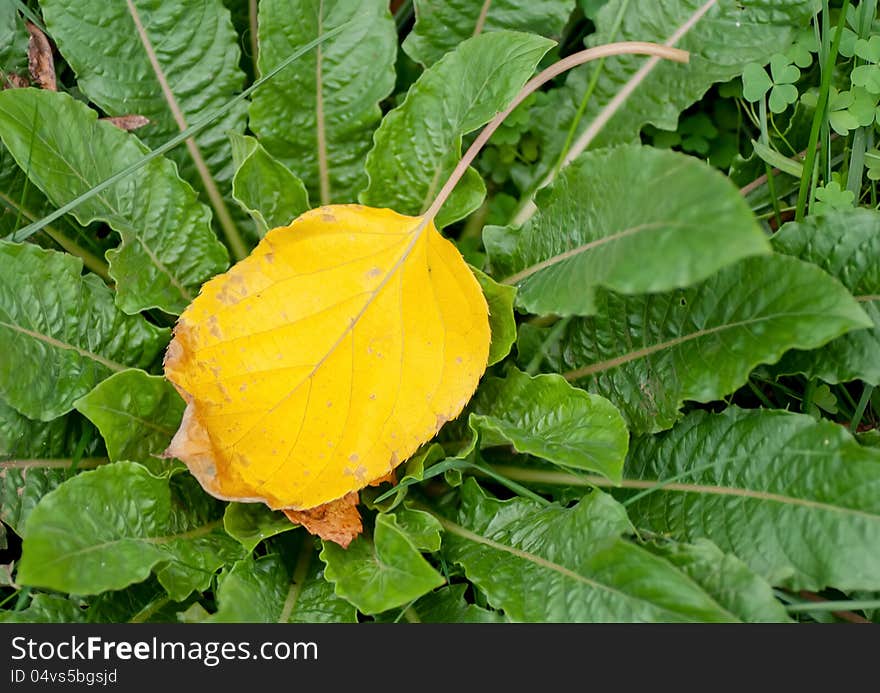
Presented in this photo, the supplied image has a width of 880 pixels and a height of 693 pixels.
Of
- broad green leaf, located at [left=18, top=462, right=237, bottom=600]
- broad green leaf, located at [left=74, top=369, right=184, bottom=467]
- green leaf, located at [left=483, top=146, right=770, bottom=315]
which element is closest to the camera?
green leaf, located at [left=483, top=146, right=770, bottom=315]

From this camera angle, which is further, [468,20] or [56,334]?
[468,20]

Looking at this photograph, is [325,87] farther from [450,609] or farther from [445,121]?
[450,609]

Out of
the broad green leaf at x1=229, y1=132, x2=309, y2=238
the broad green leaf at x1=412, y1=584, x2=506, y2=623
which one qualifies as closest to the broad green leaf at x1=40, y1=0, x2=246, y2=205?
the broad green leaf at x1=229, y1=132, x2=309, y2=238

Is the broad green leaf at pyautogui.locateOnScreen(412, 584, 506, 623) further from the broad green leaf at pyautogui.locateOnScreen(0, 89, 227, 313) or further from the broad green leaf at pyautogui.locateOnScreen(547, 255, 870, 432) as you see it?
the broad green leaf at pyautogui.locateOnScreen(0, 89, 227, 313)

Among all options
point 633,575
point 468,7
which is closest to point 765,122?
point 468,7

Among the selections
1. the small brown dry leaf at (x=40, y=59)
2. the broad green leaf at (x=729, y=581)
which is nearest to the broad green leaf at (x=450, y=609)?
the broad green leaf at (x=729, y=581)

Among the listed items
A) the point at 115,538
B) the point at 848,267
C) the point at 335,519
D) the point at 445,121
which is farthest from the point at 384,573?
the point at 848,267

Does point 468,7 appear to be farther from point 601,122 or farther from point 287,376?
point 287,376
